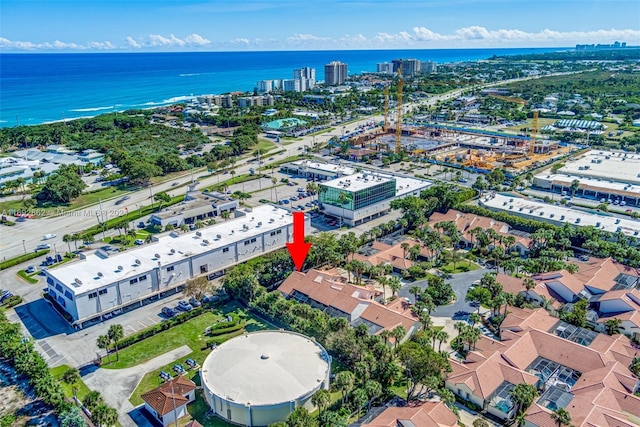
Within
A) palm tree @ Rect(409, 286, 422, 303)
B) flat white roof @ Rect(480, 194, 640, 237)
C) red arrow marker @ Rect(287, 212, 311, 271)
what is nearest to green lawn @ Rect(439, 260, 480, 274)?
palm tree @ Rect(409, 286, 422, 303)

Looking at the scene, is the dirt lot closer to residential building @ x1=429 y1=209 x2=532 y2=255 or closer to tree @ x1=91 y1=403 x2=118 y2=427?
tree @ x1=91 y1=403 x2=118 y2=427

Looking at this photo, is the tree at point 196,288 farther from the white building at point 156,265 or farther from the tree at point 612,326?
the tree at point 612,326

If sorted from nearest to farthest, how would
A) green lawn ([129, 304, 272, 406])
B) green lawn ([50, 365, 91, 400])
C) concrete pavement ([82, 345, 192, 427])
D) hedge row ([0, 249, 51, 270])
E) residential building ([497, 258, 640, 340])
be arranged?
concrete pavement ([82, 345, 192, 427])
green lawn ([50, 365, 91, 400])
green lawn ([129, 304, 272, 406])
residential building ([497, 258, 640, 340])
hedge row ([0, 249, 51, 270])

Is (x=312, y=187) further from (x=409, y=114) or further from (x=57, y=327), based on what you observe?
(x=409, y=114)

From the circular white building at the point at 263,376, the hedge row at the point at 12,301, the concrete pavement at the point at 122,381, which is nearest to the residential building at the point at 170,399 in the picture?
the circular white building at the point at 263,376

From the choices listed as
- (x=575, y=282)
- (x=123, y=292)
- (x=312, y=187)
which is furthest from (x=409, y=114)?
(x=123, y=292)

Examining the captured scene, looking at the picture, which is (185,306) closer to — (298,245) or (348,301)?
(298,245)
